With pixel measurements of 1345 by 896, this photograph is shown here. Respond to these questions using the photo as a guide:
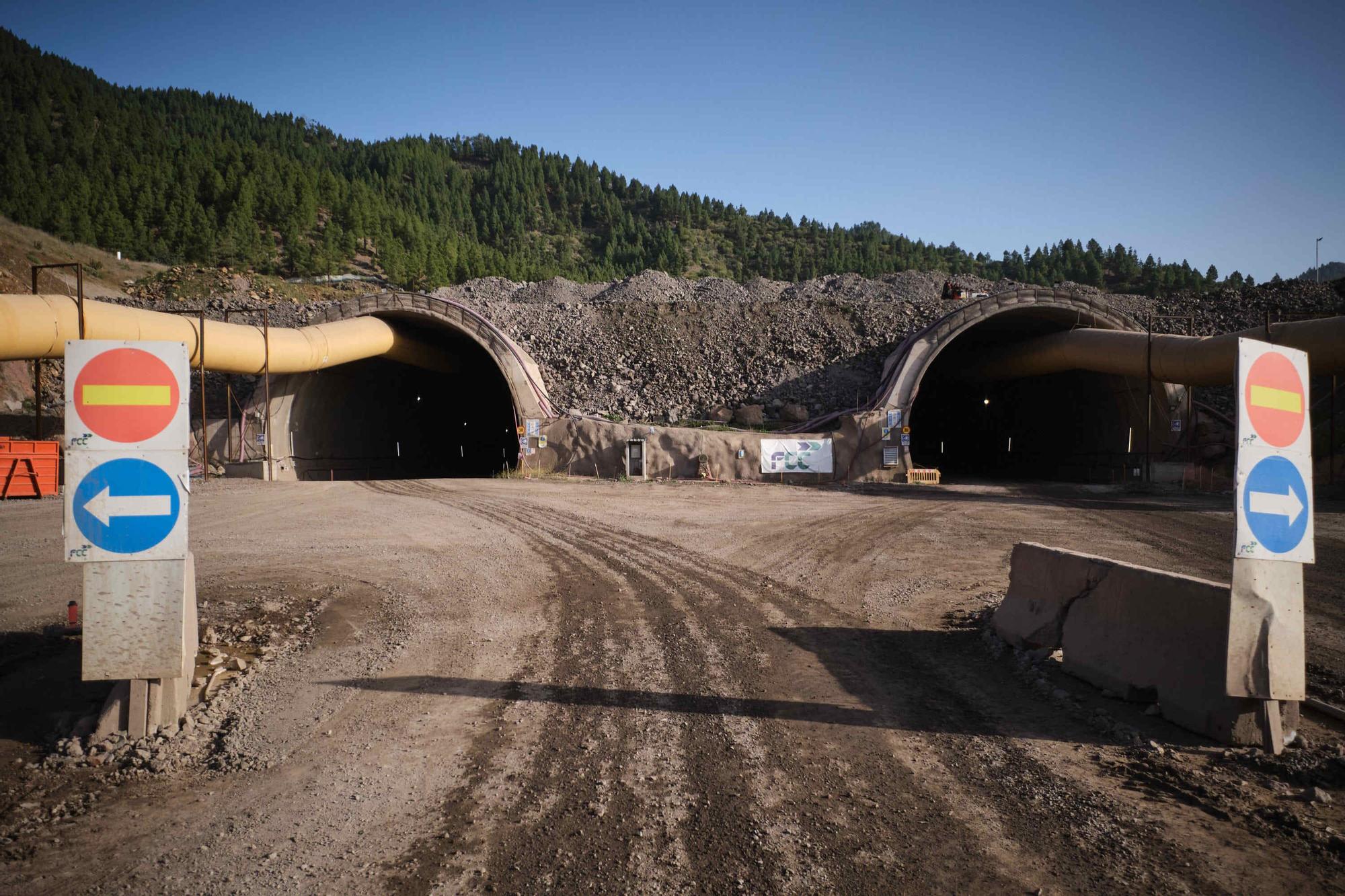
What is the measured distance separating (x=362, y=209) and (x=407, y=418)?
6503 cm

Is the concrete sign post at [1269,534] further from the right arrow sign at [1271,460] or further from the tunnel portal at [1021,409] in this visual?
the tunnel portal at [1021,409]

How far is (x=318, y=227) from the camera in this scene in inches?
3573

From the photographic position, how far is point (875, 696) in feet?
22.5

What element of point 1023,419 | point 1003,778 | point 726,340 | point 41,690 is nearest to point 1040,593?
point 1003,778

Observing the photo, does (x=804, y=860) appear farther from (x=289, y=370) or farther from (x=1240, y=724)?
(x=289, y=370)

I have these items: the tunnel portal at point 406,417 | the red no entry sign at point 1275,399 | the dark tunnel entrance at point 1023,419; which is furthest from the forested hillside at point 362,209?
the red no entry sign at point 1275,399

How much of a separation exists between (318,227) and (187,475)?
319 ft

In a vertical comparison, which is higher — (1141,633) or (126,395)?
(126,395)

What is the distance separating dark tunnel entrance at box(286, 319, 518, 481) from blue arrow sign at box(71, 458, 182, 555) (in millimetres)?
27319

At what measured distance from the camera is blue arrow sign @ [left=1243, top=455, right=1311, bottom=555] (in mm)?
5703

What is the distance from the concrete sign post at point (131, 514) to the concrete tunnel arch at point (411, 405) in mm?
24703

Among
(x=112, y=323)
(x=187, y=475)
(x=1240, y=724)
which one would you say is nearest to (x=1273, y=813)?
(x=1240, y=724)

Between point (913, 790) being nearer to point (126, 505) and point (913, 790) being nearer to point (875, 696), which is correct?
point (875, 696)

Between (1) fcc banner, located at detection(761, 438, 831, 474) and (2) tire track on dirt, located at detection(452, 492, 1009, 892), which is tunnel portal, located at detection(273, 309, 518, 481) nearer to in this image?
(1) fcc banner, located at detection(761, 438, 831, 474)
